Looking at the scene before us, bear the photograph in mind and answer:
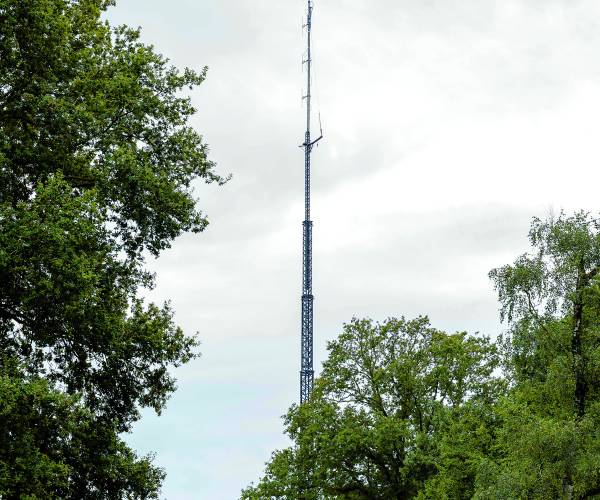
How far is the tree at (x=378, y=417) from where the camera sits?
4297 cm

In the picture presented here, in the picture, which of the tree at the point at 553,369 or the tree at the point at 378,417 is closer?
the tree at the point at 553,369

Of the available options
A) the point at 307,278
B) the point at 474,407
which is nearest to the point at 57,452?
the point at 474,407

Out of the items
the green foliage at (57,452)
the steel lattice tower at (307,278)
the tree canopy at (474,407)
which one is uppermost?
the steel lattice tower at (307,278)

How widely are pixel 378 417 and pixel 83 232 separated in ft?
86.1

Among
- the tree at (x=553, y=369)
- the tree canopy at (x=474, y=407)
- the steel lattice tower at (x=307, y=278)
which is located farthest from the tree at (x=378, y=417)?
the tree at (x=553, y=369)

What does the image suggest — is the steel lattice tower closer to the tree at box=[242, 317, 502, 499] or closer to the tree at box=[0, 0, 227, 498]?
the tree at box=[242, 317, 502, 499]

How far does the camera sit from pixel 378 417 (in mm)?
44156

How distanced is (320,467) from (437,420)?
671 cm

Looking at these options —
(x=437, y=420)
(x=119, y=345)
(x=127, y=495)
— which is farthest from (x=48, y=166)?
(x=437, y=420)

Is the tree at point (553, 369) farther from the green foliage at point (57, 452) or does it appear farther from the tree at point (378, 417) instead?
the tree at point (378, 417)

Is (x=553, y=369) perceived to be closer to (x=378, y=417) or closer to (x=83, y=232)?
(x=83, y=232)

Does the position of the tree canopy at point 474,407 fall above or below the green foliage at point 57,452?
above

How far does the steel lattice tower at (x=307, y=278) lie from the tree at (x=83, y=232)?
102 ft

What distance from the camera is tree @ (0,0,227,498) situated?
68.0 feet
